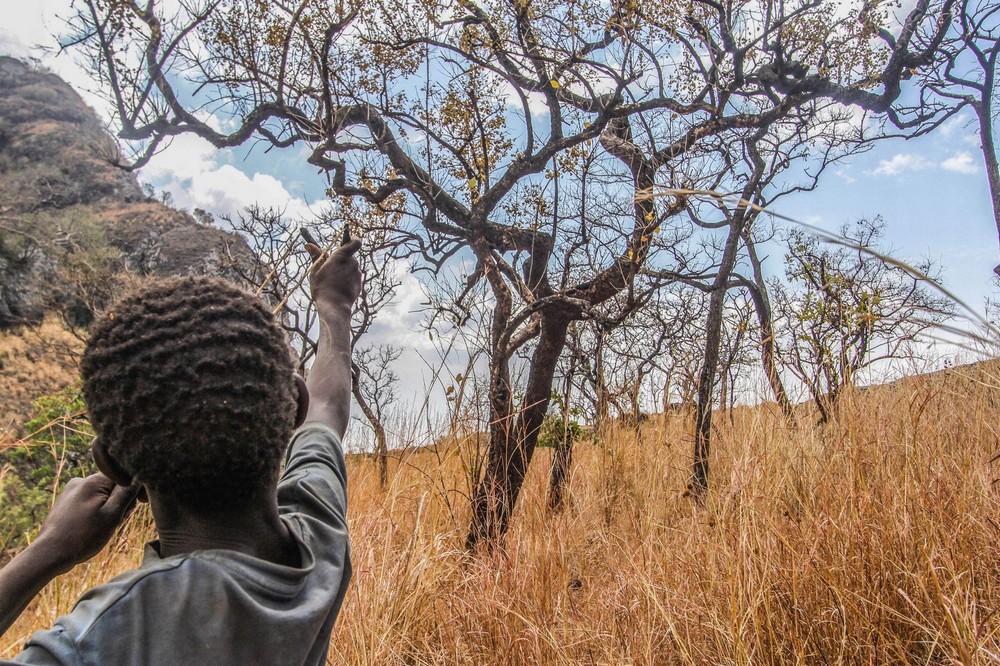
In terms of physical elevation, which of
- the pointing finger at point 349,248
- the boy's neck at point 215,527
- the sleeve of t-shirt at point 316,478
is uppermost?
the pointing finger at point 349,248

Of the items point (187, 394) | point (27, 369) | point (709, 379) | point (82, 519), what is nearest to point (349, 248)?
point (187, 394)

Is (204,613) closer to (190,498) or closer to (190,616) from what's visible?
(190,616)

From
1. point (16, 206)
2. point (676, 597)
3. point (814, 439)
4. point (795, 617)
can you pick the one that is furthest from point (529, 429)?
point (16, 206)

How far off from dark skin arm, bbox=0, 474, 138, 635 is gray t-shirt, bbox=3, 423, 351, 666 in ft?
0.46

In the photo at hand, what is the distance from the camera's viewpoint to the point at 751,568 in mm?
2334

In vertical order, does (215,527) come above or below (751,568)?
above

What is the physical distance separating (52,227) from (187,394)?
123ft

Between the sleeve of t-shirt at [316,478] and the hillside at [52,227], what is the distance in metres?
12.5

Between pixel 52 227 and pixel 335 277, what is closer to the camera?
pixel 335 277

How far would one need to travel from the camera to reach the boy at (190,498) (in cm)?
87

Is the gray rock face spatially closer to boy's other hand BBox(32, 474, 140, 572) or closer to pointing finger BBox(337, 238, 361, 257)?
pointing finger BBox(337, 238, 361, 257)

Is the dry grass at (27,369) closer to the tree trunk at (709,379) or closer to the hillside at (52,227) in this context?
the hillside at (52,227)

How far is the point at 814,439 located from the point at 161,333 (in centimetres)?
328

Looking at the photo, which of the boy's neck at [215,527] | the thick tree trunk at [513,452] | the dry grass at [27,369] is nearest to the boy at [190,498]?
the boy's neck at [215,527]
